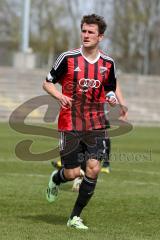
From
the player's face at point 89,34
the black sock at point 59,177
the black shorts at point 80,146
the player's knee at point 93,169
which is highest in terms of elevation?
the player's face at point 89,34

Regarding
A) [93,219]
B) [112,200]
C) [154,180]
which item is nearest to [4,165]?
[154,180]

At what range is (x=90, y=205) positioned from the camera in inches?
375

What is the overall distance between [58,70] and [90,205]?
7.20ft

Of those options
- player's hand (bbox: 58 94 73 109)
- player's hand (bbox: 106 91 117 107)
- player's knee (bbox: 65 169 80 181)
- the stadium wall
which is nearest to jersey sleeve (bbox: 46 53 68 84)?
player's hand (bbox: 58 94 73 109)

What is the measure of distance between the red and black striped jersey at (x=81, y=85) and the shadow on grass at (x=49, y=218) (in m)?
1.05

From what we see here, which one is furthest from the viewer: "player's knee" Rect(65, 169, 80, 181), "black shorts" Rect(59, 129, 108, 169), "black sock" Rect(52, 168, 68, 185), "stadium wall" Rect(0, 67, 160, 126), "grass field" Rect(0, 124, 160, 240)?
"stadium wall" Rect(0, 67, 160, 126)

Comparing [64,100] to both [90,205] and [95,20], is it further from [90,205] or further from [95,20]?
→ [90,205]

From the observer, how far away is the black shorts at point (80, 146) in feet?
26.5

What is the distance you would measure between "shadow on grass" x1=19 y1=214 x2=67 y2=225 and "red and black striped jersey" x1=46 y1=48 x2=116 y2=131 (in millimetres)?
1054

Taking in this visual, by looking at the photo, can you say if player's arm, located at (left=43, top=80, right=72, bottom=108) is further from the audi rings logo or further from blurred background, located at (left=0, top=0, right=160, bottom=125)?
blurred background, located at (left=0, top=0, right=160, bottom=125)

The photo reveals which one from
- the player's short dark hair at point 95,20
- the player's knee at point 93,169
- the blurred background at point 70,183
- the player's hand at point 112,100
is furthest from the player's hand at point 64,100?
the blurred background at point 70,183

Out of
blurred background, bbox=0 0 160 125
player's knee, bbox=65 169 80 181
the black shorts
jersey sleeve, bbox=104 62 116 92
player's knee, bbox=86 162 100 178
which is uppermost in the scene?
jersey sleeve, bbox=104 62 116 92

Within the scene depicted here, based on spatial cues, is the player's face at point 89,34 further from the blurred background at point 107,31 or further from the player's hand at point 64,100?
the blurred background at point 107,31

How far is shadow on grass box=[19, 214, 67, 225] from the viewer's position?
8.28 m
